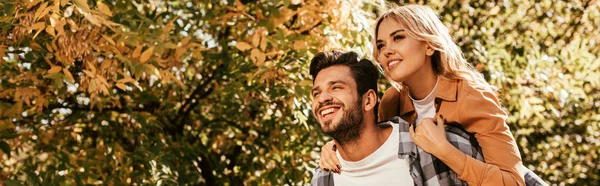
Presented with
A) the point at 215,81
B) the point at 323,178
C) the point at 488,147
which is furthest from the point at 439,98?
the point at 215,81

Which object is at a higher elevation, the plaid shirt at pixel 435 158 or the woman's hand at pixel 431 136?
the woman's hand at pixel 431 136

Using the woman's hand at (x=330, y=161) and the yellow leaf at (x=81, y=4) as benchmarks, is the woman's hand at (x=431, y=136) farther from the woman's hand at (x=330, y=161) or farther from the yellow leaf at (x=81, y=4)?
the yellow leaf at (x=81, y=4)

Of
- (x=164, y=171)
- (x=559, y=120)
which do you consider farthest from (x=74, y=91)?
(x=559, y=120)

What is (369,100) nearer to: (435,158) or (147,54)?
(435,158)

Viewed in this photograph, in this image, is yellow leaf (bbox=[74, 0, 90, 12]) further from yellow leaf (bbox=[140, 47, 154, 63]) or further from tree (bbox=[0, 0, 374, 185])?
yellow leaf (bbox=[140, 47, 154, 63])

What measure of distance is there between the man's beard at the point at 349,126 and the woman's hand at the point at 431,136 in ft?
0.78

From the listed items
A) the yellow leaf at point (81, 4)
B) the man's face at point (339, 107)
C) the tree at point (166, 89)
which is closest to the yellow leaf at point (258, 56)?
the tree at point (166, 89)

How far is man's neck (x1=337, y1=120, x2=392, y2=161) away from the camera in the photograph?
10.6 feet

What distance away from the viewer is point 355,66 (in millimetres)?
3301

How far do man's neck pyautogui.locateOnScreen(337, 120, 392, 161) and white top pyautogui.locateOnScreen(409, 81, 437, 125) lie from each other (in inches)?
5.3

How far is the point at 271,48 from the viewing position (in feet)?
17.8

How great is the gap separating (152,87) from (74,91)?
513mm

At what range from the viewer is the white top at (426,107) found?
10.7 feet

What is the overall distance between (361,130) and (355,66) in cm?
25
